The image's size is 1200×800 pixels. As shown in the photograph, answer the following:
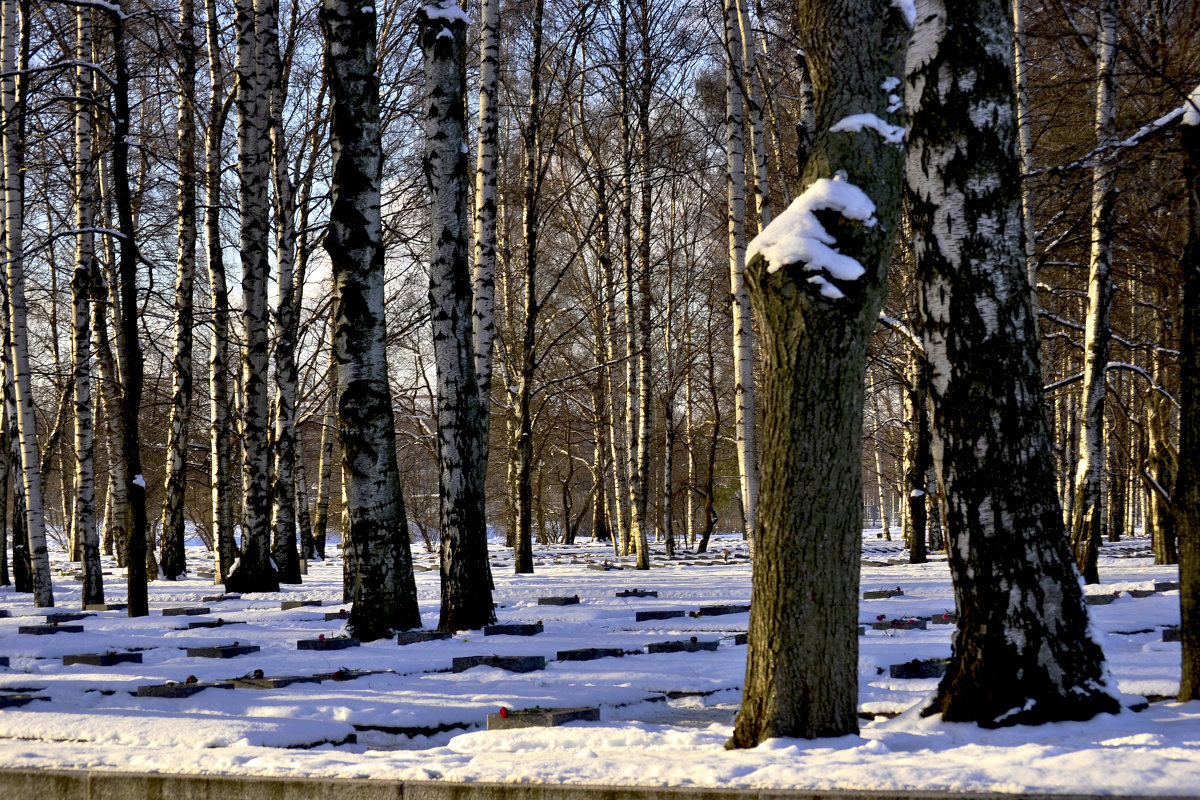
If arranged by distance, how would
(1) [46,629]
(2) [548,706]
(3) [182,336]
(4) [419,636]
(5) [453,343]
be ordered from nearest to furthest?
(2) [548,706], (4) [419,636], (5) [453,343], (1) [46,629], (3) [182,336]

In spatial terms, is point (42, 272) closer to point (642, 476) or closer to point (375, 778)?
point (642, 476)

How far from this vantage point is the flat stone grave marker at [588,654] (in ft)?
23.7

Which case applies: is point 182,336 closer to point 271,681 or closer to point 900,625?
point 271,681

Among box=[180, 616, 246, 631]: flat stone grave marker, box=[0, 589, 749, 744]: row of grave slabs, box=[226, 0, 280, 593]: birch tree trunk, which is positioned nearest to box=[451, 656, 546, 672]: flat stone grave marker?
box=[0, 589, 749, 744]: row of grave slabs

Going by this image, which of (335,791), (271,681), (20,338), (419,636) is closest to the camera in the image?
(335,791)

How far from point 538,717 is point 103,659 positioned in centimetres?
427

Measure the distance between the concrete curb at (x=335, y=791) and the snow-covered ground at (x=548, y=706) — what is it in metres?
0.10

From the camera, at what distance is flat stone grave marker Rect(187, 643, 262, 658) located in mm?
7637

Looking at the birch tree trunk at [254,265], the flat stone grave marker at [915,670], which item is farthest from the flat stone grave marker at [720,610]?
the birch tree trunk at [254,265]

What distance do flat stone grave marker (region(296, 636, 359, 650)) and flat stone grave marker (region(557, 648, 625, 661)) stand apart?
177 centimetres

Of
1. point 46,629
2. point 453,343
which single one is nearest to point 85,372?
point 46,629

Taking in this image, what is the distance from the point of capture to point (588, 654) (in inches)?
288

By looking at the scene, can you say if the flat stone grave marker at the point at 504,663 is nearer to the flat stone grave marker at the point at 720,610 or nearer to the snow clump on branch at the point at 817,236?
the snow clump on branch at the point at 817,236

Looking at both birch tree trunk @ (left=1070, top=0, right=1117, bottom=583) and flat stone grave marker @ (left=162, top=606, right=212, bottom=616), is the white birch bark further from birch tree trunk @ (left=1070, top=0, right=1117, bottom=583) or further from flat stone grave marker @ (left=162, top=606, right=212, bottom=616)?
flat stone grave marker @ (left=162, top=606, right=212, bottom=616)
